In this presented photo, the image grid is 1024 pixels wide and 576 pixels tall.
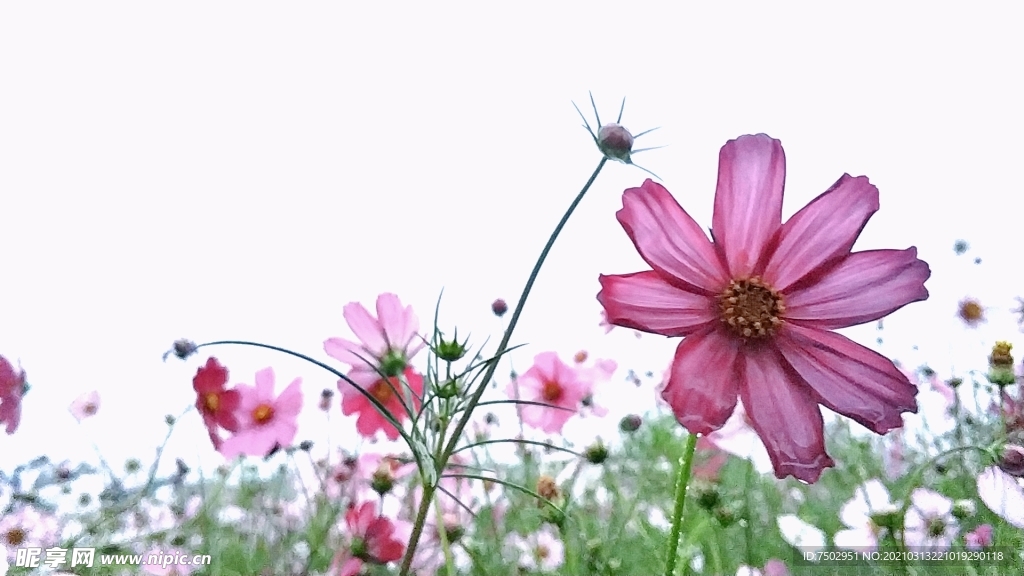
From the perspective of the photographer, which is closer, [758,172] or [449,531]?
[758,172]

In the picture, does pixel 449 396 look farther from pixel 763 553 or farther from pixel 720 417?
pixel 763 553

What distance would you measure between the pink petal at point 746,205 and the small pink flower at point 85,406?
2.28 feet

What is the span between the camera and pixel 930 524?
60cm

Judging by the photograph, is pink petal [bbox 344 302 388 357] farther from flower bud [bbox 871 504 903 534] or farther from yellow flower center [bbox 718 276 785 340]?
flower bud [bbox 871 504 903 534]

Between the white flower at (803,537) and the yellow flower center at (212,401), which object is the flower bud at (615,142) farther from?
the white flower at (803,537)

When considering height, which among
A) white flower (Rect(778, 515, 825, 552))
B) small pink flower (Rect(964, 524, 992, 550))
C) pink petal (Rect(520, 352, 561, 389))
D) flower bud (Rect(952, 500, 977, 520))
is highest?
pink petal (Rect(520, 352, 561, 389))

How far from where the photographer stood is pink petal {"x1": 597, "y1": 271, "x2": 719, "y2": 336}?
0.31m

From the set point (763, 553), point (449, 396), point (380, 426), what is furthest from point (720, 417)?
point (763, 553)

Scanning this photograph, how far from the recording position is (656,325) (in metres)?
0.31

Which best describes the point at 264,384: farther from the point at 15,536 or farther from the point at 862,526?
the point at 862,526

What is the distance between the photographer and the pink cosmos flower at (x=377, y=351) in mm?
466

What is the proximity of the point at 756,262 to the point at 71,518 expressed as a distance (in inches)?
25.9

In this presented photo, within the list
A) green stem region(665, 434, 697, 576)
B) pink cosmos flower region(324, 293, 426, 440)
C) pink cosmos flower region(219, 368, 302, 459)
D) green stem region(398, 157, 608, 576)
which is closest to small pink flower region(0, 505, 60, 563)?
pink cosmos flower region(219, 368, 302, 459)

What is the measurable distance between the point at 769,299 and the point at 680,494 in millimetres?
92
